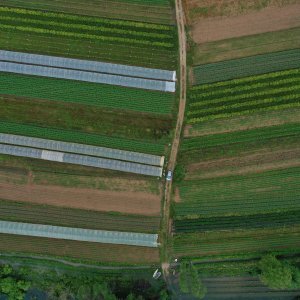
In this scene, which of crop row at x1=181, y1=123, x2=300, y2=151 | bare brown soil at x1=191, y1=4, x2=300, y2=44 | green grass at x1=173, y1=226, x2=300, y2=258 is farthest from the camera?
green grass at x1=173, y1=226, x2=300, y2=258

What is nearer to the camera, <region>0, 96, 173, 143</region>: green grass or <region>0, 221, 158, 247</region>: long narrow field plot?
<region>0, 221, 158, 247</region>: long narrow field plot

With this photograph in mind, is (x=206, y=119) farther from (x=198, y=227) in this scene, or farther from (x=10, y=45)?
(x=10, y=45)

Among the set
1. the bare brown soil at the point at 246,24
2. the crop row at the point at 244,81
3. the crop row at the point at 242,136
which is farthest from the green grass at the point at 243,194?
the bare brown soil at the point at 246,24

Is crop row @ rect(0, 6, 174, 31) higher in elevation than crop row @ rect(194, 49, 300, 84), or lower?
higher

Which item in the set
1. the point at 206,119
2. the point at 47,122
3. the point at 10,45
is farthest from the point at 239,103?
the point at 10,45

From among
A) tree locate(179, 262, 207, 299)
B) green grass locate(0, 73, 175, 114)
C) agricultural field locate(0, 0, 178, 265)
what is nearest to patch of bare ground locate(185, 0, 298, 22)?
agricultural field locate(0, 0, 178, 265)

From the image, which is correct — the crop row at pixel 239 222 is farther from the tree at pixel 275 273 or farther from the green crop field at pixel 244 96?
the green crop field at pixel 244 96

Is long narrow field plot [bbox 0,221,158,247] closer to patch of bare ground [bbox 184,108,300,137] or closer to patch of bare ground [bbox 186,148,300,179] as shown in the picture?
patch of bare ground [bbox 186,148,300,179]
